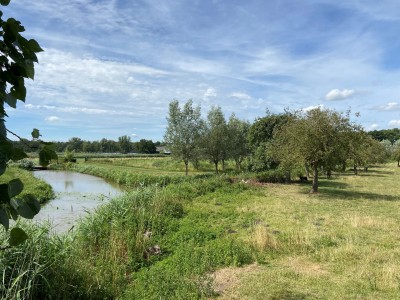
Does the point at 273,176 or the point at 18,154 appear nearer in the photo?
the point at 18,154

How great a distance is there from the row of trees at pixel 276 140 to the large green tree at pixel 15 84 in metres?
21.8

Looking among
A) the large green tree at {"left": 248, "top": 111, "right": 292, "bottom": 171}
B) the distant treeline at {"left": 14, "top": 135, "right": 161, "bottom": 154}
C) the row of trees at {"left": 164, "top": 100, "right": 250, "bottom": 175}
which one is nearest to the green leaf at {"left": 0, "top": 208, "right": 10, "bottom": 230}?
the large green tree at {"left": 248, "top": 111, "right": 292, "bottom": 171}

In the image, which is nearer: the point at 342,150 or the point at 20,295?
the point at 20,295

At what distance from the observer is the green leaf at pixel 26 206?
4.49ft

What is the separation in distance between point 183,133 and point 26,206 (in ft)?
126

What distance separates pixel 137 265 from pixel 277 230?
5.23m

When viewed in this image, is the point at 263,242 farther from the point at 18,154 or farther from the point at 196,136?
the point at 196,136

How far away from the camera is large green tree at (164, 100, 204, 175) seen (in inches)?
1560

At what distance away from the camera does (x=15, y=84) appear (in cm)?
139

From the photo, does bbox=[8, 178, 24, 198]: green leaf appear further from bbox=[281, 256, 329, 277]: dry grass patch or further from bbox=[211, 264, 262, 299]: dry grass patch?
bbox=[281, 256, 329, 277]: dry grass patch

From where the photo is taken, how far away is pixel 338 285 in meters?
6.80

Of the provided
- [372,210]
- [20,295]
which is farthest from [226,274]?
[372,210]

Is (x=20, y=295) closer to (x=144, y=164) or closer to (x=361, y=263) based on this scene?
(x=361, y=263)

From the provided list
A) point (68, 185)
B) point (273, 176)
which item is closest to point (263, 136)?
point (273, 176)
